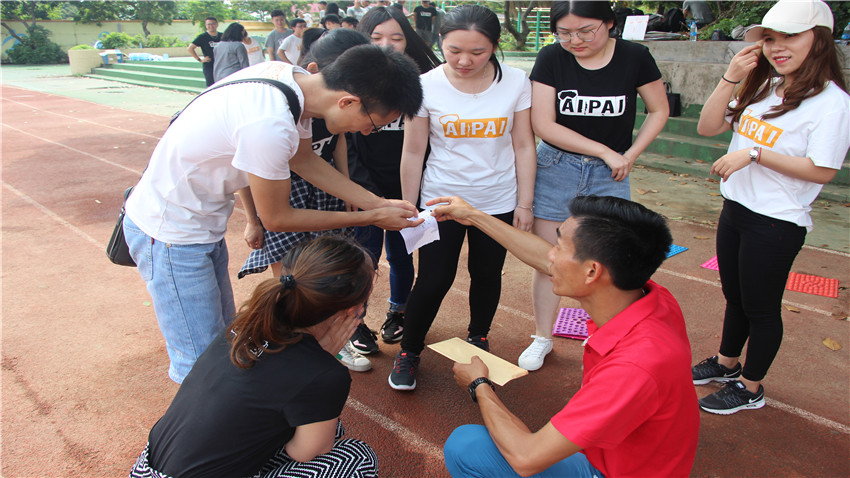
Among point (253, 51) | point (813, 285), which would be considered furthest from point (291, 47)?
point (813, 285)

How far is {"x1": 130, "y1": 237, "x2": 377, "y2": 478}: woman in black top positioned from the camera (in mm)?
1628

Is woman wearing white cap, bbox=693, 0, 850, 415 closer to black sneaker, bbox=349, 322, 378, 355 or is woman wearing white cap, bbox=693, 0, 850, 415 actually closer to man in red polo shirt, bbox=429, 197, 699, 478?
man in red polo shirt, bbox=429, 197, 699, 478

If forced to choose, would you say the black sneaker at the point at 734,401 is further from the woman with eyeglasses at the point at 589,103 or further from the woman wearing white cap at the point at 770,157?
the woman with eyeglasses at the point at 589,103

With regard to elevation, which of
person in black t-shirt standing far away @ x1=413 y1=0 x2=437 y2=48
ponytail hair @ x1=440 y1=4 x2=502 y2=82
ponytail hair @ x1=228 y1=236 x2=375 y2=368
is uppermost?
person in black t-shirt standing far away @ x1=413 y1=0 x2=437 y2=48

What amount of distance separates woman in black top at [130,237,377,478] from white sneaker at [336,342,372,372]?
1.44 metres

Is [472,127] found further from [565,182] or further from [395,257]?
[395,257]

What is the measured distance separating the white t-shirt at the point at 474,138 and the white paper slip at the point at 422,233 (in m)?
0.25

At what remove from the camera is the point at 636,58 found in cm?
282

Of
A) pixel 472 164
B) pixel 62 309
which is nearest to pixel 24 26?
pixel 62 309

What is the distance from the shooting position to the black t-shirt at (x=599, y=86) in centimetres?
282

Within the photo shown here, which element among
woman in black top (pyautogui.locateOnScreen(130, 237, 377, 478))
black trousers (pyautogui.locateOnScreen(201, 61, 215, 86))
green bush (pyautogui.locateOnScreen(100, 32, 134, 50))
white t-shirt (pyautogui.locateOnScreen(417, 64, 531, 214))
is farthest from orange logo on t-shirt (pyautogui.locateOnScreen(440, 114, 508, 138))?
green bush (pyautogui.locateOnScreen(100, 32, 134, 50))

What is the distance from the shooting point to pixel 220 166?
6.62ft

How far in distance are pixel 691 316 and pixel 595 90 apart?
6.49 ft

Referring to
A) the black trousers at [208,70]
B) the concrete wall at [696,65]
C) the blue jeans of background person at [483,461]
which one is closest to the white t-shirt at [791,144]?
the blue jeans of background person at [483,461]
